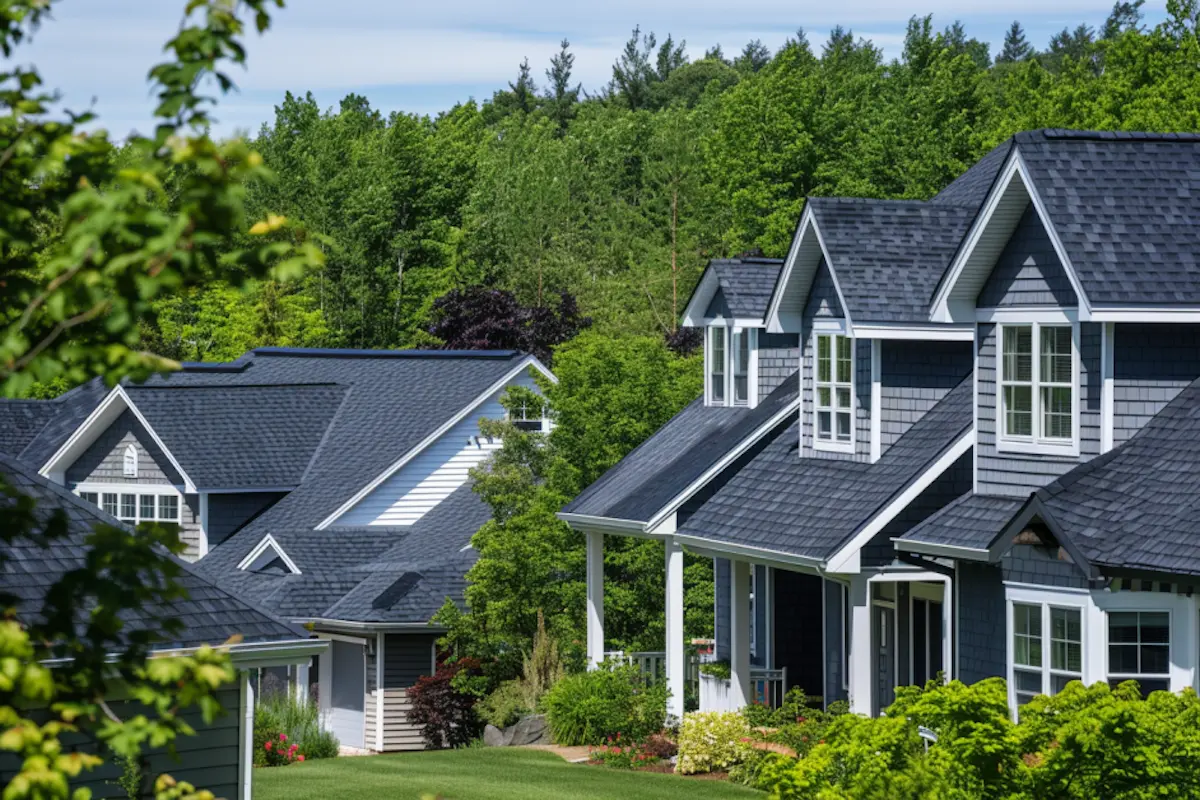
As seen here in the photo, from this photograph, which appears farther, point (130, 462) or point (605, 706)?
point (130, 462)

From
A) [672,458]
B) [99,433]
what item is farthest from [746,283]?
[99,433]

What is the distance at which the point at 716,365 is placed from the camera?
31.3 m

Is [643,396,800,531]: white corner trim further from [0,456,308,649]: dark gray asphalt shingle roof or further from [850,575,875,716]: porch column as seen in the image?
[0,456,308,649]: dark gray asphalt shingle roof

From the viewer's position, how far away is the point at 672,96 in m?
128

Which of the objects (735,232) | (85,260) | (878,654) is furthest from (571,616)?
(735,232)

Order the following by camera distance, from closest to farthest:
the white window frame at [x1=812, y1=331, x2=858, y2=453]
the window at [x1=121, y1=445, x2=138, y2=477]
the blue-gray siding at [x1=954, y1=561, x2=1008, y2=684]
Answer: the blue-gray siding at [x1=954, y1=561, x2=1008, y2=684]
the white window frame at [x1=812, y1=331, x2=858, y2=453]
the window at [x1=121, y1=445, x2=138, y2=477]

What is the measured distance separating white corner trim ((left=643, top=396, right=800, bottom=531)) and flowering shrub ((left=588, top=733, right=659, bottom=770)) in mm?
3193

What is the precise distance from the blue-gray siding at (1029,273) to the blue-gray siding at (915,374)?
8.50ft

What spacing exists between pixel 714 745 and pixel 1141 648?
770cm

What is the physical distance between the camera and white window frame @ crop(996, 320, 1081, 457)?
20.5 m

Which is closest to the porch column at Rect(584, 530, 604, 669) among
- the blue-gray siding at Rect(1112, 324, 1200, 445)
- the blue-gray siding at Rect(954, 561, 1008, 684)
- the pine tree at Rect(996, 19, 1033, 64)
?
the blue-gray siding at Rect(954, 561, 1008, 684)

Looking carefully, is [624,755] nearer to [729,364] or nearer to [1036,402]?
[729,364]

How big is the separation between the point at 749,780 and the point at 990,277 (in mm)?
7271

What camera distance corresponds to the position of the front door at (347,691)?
3703 centimetres
